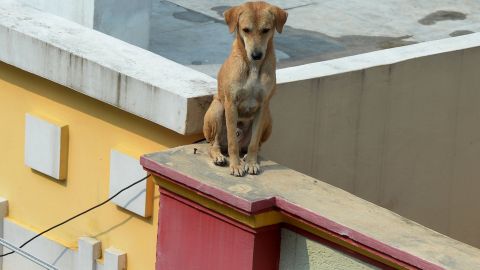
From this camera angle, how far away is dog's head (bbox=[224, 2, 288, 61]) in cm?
612

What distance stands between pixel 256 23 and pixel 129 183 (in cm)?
142

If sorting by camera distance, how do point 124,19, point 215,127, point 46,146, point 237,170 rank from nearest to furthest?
point 237,170
point 215,127
point 46,146
point 124,19

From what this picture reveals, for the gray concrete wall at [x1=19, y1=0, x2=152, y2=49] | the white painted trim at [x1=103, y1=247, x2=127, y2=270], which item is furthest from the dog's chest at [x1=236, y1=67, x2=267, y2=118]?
the gray concrete wall at [x1=19, y1=0, x2=152, y2=49]

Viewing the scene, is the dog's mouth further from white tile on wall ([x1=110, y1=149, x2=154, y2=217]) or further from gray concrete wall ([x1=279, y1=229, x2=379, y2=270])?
white tile on wall ([x1=110, y1=149, x2=154, y2=217])

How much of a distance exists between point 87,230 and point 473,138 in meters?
2.96

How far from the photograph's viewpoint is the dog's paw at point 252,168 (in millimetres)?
6309

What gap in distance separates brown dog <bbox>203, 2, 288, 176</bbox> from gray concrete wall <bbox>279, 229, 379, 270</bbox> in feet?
1.63

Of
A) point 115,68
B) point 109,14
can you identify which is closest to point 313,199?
point 115,68

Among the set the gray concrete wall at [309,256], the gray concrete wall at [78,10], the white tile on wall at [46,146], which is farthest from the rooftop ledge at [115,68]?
the gray concrete wall at [309,256]

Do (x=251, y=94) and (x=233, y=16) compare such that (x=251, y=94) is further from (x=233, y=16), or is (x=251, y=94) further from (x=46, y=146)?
(x=46, y=146)

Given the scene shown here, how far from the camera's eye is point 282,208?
19.3 feet

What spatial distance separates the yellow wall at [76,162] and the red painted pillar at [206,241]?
25.1 inches

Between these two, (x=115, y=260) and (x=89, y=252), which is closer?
(x=115, y=260)

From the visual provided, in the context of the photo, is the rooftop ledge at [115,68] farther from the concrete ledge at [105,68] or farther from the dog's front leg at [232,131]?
the dog's front leg at [232,131]
